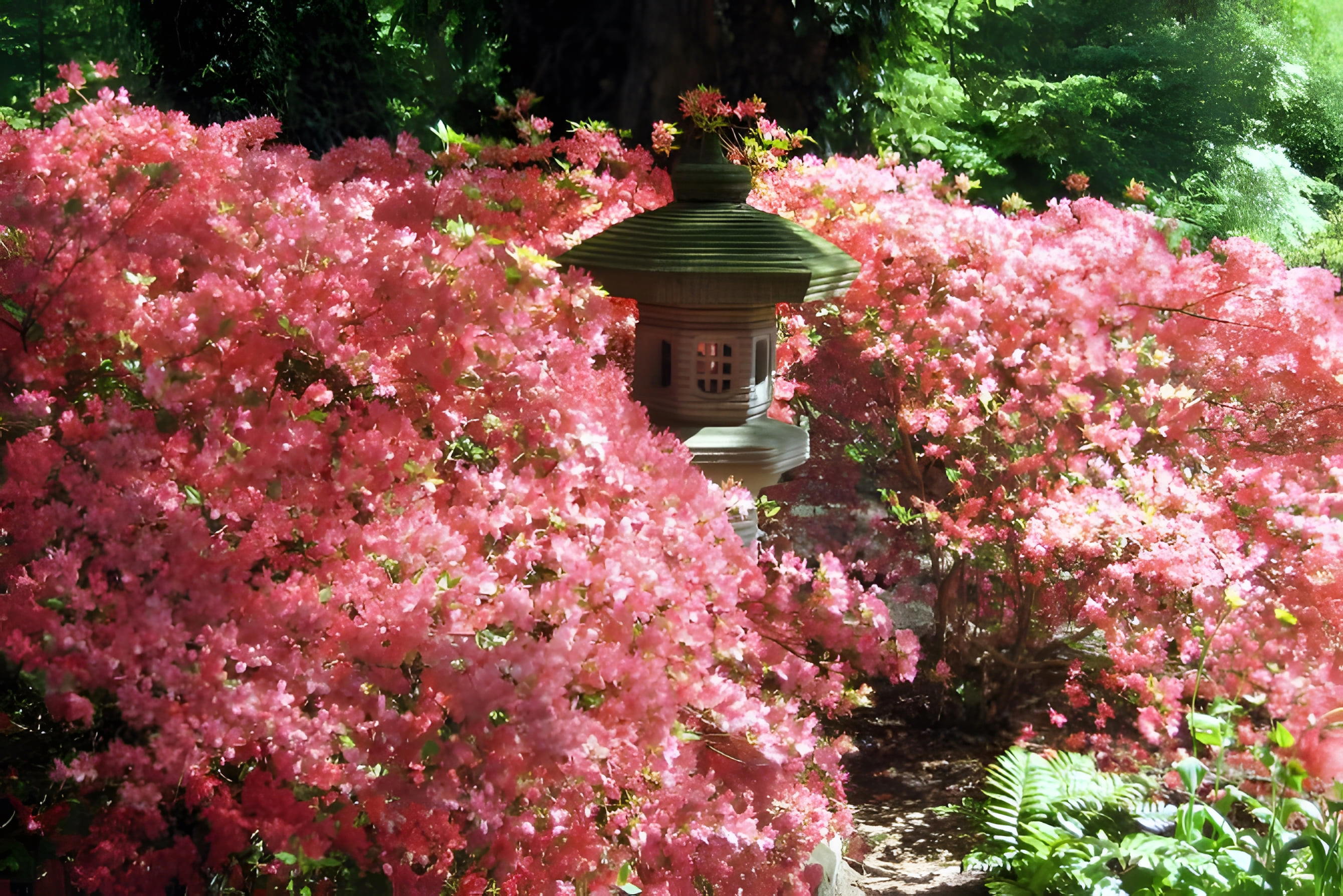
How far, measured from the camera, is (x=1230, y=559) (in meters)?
4.03

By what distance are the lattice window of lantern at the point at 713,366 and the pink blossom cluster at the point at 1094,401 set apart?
37.8 inches

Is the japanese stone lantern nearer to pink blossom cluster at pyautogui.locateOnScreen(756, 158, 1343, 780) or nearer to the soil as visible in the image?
pink blossom cluster at pyautogui.locateOnScreen(756, 158, 1343, 780)

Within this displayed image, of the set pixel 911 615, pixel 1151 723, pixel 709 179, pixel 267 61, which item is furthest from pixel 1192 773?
pixel 267 61

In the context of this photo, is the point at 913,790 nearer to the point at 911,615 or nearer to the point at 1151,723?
the point at 1151,723

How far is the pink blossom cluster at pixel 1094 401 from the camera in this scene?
165 inches

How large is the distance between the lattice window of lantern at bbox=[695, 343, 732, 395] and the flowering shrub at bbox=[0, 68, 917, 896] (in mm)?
859

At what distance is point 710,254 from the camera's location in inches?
133

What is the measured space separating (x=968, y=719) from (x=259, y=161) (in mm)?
4150

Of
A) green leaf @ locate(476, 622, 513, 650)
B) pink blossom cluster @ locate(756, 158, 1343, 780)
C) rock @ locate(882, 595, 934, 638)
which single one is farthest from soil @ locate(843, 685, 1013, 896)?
green leaf @ locate(476, 622, 513, 650)

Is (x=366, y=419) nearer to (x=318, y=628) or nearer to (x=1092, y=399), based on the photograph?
(x=318, y=628)

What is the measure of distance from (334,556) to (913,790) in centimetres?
370

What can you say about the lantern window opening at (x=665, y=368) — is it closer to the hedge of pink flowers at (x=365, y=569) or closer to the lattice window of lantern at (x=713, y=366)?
the lattice window of lantern at (x=713, y=366)

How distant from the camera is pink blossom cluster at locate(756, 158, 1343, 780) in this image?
4184 mm

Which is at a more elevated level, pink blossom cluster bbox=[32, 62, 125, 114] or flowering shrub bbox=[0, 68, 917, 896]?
pink blossom cluster bbox=[32, 62, 125, 114]
